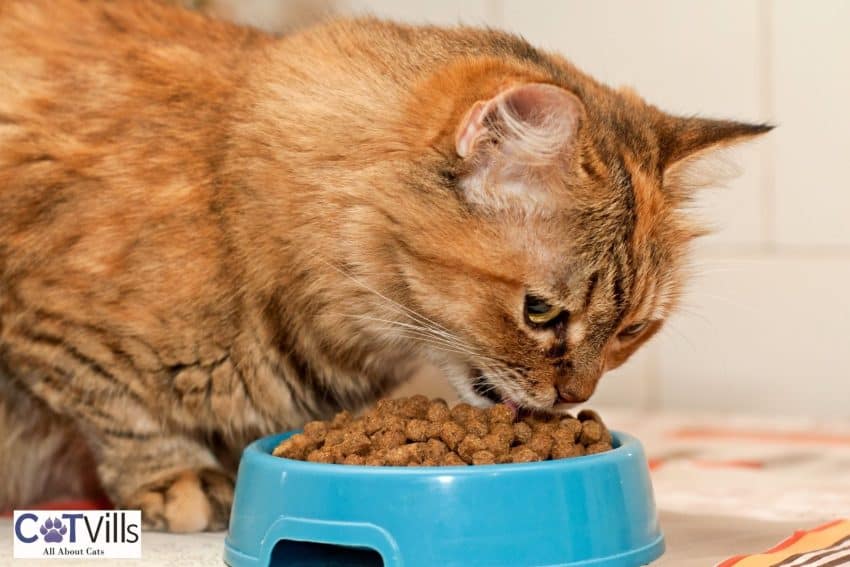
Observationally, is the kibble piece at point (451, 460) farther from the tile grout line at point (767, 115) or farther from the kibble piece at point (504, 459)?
the tile grout line at point (767, 115)

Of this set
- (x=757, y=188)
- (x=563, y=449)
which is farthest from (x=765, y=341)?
(x=563, y=449)

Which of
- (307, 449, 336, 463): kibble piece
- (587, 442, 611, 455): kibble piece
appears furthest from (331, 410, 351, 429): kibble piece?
(587, 442, 611, 455): kibble piece

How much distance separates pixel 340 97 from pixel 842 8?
4.92 ft

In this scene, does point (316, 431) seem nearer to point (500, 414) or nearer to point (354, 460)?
point (354, 460)

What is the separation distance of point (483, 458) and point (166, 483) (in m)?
0.53

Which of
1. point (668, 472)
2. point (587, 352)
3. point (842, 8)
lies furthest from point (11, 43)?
point (842, 8)

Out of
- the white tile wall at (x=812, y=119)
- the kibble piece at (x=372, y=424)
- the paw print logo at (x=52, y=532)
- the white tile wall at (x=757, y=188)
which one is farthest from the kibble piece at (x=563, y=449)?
the white tile wall at (x=812, y=119)

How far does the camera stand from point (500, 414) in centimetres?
147

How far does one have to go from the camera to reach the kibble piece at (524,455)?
54.1 inches

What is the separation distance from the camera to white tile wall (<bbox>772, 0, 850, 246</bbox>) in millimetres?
2627

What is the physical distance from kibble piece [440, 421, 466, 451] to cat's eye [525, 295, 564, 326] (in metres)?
0.17

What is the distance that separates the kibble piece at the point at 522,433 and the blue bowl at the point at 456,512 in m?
0.10

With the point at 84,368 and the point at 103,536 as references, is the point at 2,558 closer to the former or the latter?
the point at 103,536

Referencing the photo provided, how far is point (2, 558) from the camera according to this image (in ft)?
4.94
